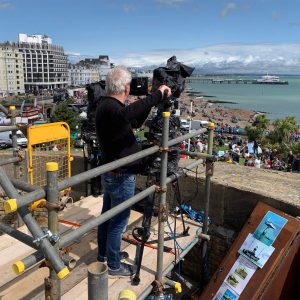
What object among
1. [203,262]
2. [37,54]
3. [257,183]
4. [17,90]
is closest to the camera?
[203,262]

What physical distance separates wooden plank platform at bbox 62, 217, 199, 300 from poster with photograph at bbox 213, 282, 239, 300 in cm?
58

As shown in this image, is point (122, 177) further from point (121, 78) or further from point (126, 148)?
point (121, 78)

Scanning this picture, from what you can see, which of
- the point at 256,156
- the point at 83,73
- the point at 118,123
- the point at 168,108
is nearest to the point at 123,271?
the point at 118,123

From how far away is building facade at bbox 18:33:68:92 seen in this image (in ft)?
428

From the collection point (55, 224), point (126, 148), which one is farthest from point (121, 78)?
point (55, 224)

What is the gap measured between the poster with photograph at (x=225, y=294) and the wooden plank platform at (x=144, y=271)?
0.58m

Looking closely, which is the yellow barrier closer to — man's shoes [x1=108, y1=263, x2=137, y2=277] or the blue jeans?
the blue jeans

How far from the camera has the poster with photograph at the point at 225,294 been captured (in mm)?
3592

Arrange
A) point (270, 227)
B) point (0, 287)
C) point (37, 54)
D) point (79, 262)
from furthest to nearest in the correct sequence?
1. point (37, 54)
2. point (270, 227)
3. point (79, 262)
4. point (0, 287)

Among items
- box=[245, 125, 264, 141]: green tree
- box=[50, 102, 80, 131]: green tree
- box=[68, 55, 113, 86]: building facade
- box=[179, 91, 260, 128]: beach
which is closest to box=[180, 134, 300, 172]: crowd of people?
box=[245, 125, 264, 141]: green tree

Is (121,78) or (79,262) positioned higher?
(121,78)

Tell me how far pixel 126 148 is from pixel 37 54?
472ft

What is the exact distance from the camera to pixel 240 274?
3.63 meters

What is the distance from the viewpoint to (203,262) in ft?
13.6
